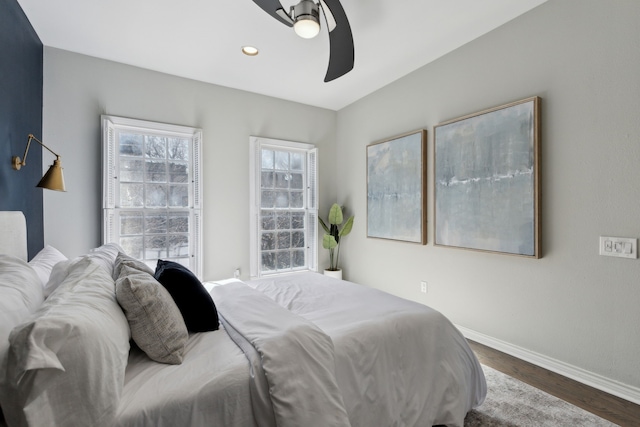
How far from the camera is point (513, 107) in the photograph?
244 cm

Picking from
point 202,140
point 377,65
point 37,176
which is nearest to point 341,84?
point 377,65

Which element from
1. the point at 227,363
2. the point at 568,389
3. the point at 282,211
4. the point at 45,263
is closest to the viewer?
the point at 227,363

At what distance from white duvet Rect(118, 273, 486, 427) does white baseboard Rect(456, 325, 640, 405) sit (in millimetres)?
960

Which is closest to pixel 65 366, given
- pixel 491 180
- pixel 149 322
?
pixel 149 322

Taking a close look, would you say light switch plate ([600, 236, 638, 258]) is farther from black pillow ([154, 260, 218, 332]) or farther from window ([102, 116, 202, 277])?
window ([102, 116, 202, 277])

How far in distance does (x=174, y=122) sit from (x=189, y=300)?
263cm

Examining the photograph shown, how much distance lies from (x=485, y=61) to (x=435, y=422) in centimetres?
285

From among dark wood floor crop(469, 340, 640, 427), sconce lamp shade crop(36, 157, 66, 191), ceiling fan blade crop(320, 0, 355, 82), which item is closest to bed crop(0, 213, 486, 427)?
sconce lamp shade crop(36, 157, 66, 191)

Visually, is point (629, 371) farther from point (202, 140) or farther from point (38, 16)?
point (38, 16)

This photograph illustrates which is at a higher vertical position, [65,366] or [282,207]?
[282,207]

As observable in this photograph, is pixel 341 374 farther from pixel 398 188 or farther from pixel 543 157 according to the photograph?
pixel 398 188

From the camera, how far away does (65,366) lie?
86cm

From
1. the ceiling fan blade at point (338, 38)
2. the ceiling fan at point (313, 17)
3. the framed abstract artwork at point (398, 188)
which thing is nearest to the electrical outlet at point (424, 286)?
the framed abstract artwork at point (398, 188)

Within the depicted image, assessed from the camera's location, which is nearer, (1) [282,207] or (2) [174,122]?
(2) [174,122]
